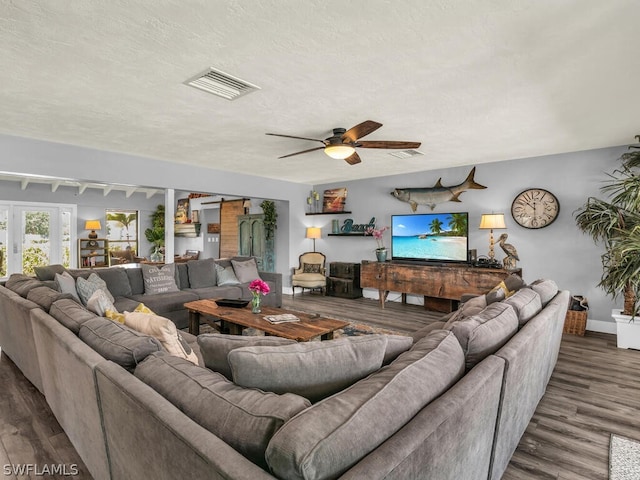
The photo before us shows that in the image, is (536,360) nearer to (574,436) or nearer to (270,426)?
(574,436)

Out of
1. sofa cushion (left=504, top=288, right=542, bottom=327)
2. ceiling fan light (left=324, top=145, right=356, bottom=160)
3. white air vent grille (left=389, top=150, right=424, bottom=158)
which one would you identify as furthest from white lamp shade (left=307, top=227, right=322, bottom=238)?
sofa cushion (left=504, top=288, right=542, bottom=327)

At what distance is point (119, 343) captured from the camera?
5.16ft

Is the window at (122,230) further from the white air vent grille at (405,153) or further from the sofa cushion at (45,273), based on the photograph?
the white air vent grille at (405,153)

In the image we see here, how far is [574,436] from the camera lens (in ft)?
7.38

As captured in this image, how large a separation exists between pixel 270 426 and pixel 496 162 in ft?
18.2

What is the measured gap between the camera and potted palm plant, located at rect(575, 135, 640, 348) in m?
3.56

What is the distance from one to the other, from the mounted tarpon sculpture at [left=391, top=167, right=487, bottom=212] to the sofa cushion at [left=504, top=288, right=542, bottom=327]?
10.5ft

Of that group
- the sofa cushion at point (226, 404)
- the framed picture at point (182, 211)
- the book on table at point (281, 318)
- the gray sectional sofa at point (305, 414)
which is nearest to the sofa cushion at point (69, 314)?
the gray sectional sofa at point (305, 414)

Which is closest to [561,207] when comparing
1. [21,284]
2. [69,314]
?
[69,314]

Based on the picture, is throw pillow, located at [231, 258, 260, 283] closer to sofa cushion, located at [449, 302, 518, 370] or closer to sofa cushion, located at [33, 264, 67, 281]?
sofa cushion, located at [33, 264, 67, 281]

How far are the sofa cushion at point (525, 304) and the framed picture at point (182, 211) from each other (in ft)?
30.6

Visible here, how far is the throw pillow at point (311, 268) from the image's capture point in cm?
729

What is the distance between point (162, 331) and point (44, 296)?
1.44 metres

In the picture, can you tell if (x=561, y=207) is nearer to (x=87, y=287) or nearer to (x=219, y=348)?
(x=219, y=348)
